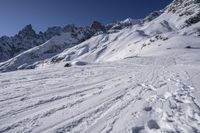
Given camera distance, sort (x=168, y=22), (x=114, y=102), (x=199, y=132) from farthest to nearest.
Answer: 1. (x=168, y=22)
2. (x=114, y=102)
3. (x=199, y=132)

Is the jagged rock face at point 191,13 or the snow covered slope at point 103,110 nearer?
the snow covered slope at point 103,110

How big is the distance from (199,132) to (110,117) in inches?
97.2

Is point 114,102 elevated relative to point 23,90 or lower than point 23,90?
lower

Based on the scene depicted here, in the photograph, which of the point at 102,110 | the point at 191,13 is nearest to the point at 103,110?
the point at 102,110

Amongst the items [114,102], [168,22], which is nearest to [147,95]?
[114,102]

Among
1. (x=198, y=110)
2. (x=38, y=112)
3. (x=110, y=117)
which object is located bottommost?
(x=198, y=110)

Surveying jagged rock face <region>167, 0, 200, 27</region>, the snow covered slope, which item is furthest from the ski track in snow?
jagged rock face <region>167, 0, 200, 27</region>

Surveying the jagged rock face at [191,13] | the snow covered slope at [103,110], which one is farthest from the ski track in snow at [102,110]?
the jagged rock face at [191,13]

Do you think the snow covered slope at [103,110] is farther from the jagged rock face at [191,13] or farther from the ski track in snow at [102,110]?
the jagged rock face at [191,13]

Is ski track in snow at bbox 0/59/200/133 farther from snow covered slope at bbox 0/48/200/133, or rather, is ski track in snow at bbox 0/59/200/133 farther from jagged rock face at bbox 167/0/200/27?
jagged rock face at bbox 167/0/200/27

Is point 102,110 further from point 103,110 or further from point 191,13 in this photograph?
point 191,13

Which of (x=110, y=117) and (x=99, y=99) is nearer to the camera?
(x=110, y=117)

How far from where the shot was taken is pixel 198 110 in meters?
7.24

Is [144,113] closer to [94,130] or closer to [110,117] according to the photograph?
[110,117]
